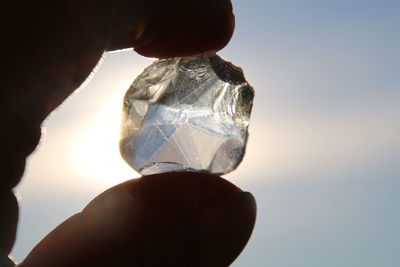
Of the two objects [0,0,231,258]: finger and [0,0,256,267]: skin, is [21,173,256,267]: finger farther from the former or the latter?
[0,0,231,258]: finger

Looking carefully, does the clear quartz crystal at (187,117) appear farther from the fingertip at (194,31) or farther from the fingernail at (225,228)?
the fingernail at (225,228)

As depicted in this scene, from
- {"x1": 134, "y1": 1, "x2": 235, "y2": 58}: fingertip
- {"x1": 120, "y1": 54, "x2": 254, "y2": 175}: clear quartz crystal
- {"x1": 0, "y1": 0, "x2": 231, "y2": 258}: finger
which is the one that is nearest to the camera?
{"x1": 0, "y1": 0, "x2": 231, "y2": 258}: finger

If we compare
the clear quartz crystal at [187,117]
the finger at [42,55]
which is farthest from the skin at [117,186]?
the clear quartz crystal at [187,117]

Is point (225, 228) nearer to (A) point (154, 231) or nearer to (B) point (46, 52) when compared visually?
(A) point (154, 231)

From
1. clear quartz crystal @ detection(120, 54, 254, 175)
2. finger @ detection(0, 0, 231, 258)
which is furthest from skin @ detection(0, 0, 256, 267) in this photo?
clear quartz crystal @ detection(120, 54, 254, 175)

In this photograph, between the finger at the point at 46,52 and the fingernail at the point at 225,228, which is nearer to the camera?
the finger at the point at 46,52
